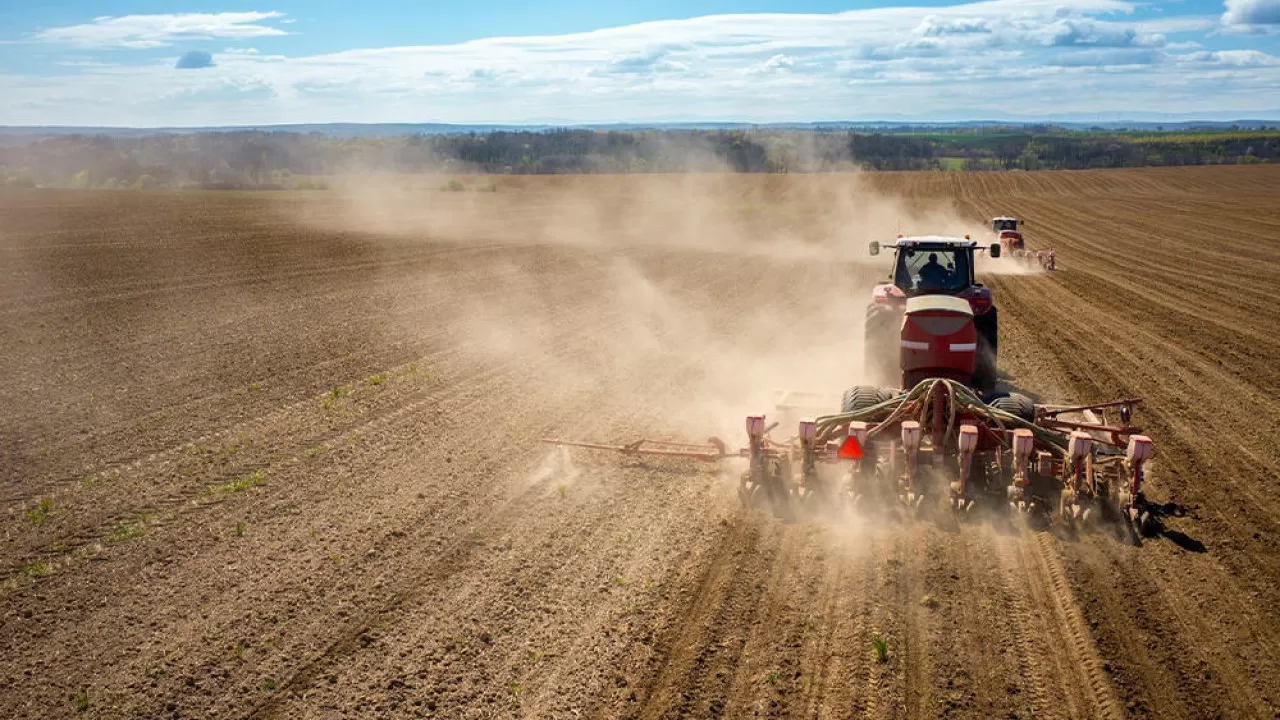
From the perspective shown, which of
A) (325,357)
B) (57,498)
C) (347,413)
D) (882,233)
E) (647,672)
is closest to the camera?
(647,672)

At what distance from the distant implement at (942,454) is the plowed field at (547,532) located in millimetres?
394

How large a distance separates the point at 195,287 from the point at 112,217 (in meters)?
20.7

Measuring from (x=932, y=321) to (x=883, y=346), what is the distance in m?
1.51

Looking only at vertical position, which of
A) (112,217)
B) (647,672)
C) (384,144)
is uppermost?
(384,144)

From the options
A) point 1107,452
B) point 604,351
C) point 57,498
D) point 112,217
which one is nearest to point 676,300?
point 604,351

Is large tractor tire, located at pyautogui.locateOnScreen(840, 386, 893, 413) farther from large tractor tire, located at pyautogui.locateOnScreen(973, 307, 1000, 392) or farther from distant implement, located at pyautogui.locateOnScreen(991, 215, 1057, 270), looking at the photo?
distant implement, located at pyautogui.locateOnScreen(991, 215, 1057, 270)

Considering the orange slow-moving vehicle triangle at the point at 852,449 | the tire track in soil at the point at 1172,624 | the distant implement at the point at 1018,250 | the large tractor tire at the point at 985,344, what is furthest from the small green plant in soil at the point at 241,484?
the distant implement at the point at 1018,250

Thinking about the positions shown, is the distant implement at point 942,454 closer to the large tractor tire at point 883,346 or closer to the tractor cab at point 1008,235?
the large tractor tire at point 883,346

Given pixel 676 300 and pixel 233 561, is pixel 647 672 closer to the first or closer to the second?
pixel 233 561

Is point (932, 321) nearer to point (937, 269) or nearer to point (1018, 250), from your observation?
point (937, 269)

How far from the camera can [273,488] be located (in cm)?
917

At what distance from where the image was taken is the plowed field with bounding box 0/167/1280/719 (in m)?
5.69

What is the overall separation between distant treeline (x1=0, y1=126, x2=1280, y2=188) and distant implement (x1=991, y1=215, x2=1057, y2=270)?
1734 cm

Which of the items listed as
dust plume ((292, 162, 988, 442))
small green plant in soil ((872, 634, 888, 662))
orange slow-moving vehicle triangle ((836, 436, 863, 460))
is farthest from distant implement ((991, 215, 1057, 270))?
small green plant in soil ((872, 634, 888, 662))
